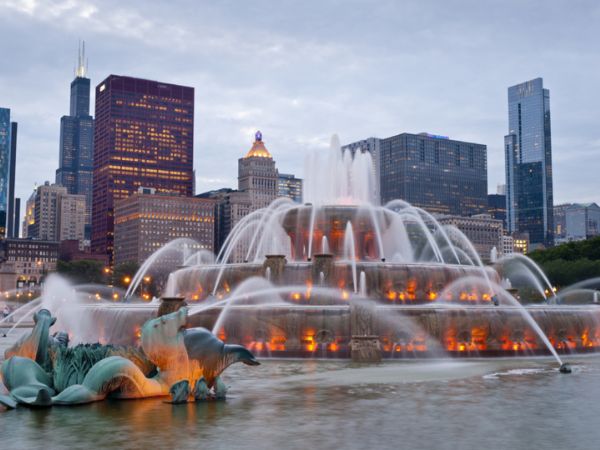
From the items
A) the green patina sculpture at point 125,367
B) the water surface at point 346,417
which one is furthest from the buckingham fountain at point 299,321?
the water surface at point 346,417

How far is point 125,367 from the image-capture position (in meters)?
21.3

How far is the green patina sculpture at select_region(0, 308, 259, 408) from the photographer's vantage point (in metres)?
20.9

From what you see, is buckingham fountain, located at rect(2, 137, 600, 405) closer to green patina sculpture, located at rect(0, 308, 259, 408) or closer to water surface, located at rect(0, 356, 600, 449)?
green patina sculpture, located at rect(0, 308, 259, 408)

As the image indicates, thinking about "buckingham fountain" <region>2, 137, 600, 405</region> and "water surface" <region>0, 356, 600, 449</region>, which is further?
"buckingham fountain" <region>2, 137, 600, 405</region>

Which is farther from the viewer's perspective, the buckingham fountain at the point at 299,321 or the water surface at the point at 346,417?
the buckingham fountain at the point at 299,321

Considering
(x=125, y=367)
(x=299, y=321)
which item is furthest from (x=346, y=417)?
(x=299, y=321)

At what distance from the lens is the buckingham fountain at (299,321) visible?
70.1ft

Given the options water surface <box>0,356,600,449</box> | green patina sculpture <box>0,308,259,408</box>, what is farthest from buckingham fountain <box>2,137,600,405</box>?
water surface <box>0,356,600,449</box>


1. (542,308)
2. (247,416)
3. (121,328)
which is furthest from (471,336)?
(247,416)

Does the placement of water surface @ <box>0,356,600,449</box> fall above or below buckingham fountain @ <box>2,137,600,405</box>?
below

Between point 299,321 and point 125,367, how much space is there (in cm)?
1460

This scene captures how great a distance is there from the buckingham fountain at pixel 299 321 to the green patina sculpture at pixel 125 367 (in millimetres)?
30

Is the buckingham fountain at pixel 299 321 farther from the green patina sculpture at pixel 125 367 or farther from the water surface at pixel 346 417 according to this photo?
the water surface at pixel 346 417

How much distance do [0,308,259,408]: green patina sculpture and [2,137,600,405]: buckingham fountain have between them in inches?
1.2
